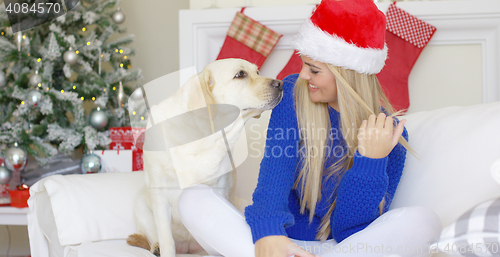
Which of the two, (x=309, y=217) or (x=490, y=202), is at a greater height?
(x=490, y=202)

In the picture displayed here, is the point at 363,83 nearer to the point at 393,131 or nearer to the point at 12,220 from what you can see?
the point at 393,131

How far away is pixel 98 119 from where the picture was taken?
7.73ft

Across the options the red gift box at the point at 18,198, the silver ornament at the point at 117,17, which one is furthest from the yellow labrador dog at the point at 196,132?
the silver ornament at the point at 117,17

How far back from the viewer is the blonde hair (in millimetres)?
1047

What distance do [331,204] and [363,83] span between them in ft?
1.25

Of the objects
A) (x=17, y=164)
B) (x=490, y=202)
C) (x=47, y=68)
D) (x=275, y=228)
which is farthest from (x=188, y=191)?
(x=47, y=68)

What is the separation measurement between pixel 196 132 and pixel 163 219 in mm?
286

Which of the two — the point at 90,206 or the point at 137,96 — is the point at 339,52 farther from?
the point at 137,96

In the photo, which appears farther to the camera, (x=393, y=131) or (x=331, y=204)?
(x=331, y=204)

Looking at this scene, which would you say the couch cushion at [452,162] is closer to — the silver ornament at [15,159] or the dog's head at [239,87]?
the dog's head at [239,87]

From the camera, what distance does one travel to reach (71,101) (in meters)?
2.37

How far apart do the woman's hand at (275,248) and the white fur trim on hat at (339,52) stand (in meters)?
0.53

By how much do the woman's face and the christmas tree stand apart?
1.69 meters

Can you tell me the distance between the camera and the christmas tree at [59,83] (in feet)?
7.54
